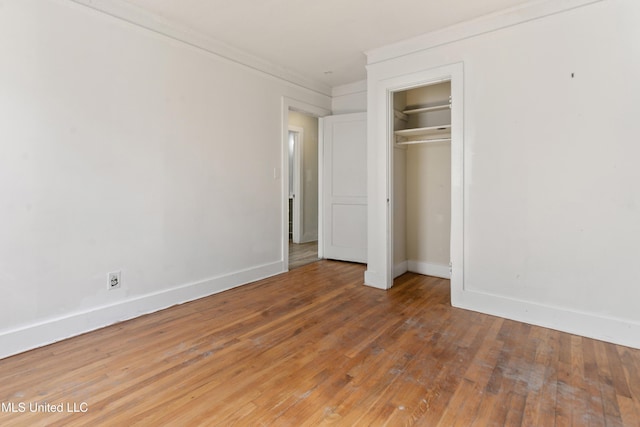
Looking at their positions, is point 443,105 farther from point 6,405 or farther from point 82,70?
point 6,405

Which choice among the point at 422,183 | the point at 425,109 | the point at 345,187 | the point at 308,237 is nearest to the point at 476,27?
the point at 425,109

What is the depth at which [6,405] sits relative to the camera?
164 centimetres

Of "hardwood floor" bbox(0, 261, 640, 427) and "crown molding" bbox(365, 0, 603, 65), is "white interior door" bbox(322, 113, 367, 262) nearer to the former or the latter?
"crown molding" bbox(365, 0, 603, 65)

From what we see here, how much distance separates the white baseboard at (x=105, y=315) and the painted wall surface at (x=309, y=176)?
283cm

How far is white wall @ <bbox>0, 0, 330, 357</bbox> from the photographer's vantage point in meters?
2.18

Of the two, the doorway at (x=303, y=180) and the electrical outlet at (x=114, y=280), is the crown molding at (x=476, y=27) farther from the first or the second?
the electrical outlet at (x=114, y=280)

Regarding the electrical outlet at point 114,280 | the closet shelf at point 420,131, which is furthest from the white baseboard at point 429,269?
the electrical outlet at point 114,280

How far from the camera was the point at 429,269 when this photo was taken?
4.08 m

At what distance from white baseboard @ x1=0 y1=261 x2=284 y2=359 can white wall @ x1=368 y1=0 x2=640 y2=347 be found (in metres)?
2.36

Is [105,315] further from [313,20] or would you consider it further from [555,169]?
[555,169]

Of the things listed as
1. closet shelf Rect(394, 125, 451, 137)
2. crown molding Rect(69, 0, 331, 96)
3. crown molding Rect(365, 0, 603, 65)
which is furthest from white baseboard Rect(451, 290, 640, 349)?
crown molding Rect(69, 0, 331, 96)

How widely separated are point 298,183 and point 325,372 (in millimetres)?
4639

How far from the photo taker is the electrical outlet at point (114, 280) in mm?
2619

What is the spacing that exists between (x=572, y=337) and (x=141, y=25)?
4159 millimetres
